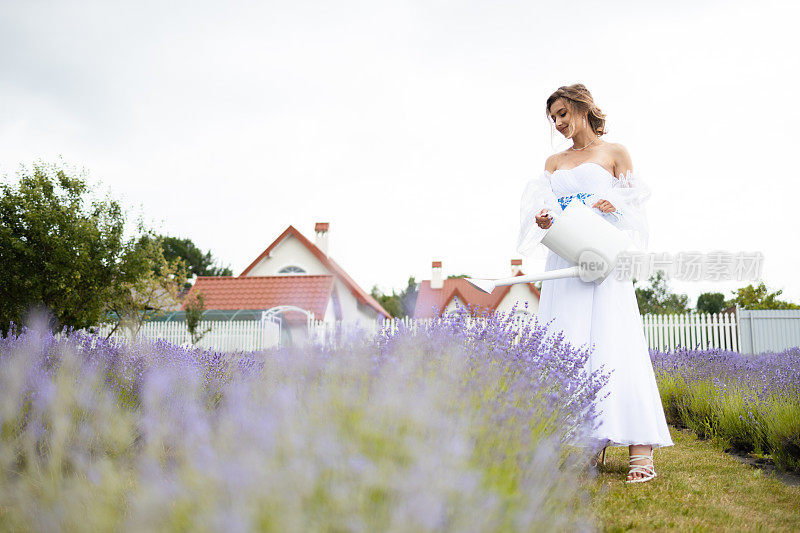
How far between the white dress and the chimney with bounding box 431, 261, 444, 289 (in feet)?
79.0

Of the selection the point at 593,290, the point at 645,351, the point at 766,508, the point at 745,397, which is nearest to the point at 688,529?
the point at 766,508

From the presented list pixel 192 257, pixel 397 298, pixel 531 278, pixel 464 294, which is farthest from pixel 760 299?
pixel 192 257

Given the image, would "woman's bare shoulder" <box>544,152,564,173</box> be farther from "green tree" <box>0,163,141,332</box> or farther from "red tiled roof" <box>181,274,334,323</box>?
"red tiled roof" <box>181,274,334,323</box>

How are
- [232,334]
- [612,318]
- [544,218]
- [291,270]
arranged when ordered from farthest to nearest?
[291,270] → [232,334] → [544,218] → [612,318]

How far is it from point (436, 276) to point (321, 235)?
658 cm

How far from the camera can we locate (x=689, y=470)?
3.51 m

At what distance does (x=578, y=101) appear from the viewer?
11.0 feet

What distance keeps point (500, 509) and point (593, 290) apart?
1943 millimetres

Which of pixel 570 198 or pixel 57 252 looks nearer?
pixel 570 198

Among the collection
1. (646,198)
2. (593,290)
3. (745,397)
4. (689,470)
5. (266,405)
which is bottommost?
(689,470)

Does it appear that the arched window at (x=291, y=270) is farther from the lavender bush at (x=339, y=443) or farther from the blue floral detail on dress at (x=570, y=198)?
the blue floral detail on dress at (x=570, y=198)

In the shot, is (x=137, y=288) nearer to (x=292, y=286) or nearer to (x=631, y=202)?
(x=292, y=286)

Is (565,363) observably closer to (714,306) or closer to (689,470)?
(689,470)

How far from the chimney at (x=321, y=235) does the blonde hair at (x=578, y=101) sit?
2049 centimetres
